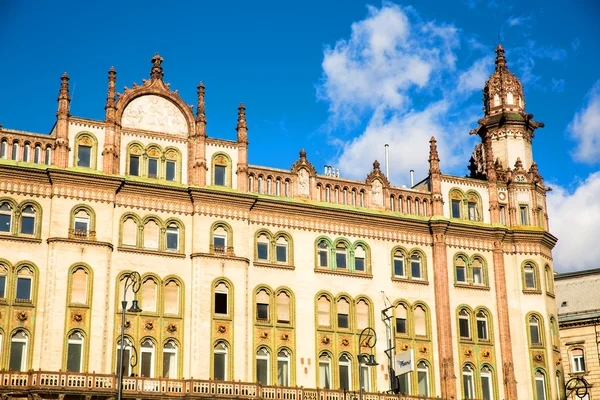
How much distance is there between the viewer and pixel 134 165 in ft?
242

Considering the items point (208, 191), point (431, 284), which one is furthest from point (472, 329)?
point (208, 191)

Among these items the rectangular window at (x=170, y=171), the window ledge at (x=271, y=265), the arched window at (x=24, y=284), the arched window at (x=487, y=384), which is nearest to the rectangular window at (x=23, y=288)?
the arched window at (x=24, y=284)

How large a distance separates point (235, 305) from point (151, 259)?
698 centimetres

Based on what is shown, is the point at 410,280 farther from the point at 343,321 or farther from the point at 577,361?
the point at 577,361

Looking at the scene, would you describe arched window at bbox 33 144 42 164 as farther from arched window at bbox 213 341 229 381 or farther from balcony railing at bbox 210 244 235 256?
arched window at bbox 213 341 229 381

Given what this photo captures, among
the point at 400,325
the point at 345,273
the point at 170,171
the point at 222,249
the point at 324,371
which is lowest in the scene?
the point at 324,371

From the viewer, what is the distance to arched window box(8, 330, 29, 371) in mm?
66000

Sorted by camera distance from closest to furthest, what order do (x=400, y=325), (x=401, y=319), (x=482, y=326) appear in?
1. (x=400, y=325)
2. (x=401, y=319)
3. (x=482, y=326)

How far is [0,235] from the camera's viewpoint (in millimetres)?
67875

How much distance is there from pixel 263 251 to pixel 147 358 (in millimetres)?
12459

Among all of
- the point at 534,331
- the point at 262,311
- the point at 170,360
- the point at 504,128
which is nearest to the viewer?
the point at 170,360

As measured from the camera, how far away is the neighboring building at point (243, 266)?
68125mm

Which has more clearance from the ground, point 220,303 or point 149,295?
point 149,295

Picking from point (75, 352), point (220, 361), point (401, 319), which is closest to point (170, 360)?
point (220, 361)
